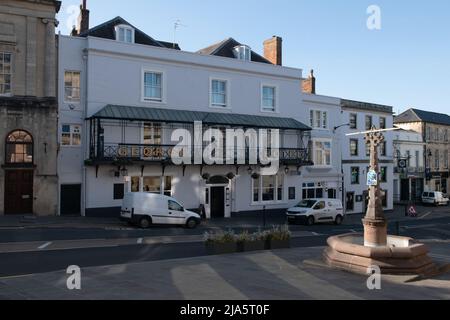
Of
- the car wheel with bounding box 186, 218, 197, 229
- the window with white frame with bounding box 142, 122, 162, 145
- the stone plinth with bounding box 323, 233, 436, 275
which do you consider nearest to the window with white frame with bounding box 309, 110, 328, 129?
the window with white frame with bounding box 142, 122, 162, 145

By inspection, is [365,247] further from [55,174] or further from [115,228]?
[55,174]

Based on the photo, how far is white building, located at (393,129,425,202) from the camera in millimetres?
55219

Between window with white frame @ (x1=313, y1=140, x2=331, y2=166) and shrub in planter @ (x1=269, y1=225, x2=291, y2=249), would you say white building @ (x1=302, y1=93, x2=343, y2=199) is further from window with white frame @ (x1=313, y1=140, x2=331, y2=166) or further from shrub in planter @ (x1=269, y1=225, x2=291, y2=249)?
shrub in planter @ (x1=269, y1=225, x2=291, y2=249)

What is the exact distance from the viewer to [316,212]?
32.7 metres

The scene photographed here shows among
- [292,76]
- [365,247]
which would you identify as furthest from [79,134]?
[365,247]

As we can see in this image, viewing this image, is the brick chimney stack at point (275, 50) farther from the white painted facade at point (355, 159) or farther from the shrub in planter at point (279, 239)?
the shrub in planter at point (279, 239)

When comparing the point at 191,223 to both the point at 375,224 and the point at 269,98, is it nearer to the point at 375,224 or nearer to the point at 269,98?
the point at 375,224

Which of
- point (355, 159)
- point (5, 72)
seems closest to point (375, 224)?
point (5, 72)

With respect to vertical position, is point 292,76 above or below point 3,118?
above

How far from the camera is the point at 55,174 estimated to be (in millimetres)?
27297

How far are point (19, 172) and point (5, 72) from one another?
18.5 feet

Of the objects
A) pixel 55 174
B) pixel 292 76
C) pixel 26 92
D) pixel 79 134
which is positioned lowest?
pixel 55 174
